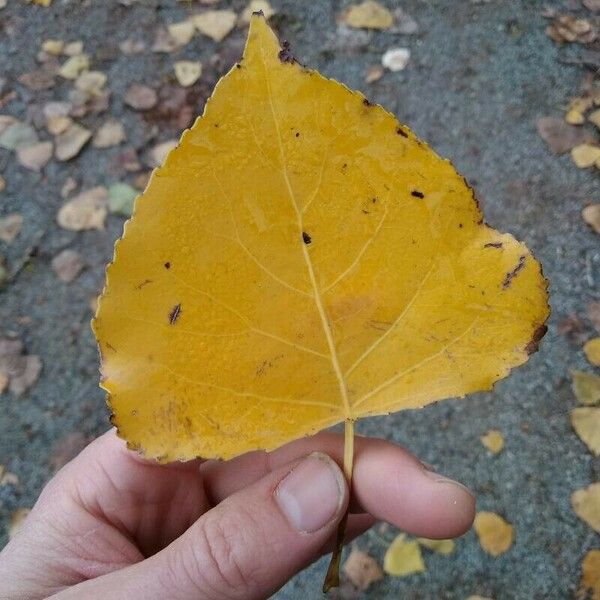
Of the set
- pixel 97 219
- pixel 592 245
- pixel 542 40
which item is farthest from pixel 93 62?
pixel 592 245

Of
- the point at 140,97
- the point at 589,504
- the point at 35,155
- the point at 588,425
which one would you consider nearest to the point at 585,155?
the point at 588,425

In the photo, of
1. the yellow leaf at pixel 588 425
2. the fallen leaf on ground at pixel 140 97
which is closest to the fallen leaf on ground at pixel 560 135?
the yellow leaf at pixel 588 425

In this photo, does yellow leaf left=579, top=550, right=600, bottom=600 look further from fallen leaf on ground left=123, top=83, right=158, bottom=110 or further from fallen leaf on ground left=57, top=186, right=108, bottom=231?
fallen leaf on ground left=123, top=83, right=158, bottom=110

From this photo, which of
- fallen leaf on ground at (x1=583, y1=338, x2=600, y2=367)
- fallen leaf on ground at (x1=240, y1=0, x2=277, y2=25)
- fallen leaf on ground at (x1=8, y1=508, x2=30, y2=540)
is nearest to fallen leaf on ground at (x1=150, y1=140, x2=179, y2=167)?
fallen leaf on ground at (x1=240, y1=0, x2=277, y2=25)

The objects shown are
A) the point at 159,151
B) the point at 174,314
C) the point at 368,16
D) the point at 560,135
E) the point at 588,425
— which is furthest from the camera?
the point at 368,16

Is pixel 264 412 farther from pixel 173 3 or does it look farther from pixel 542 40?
pixel 173 3

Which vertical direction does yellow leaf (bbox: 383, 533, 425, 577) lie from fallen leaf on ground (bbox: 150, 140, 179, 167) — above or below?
below

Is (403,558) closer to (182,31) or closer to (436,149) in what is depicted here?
(436,149)
